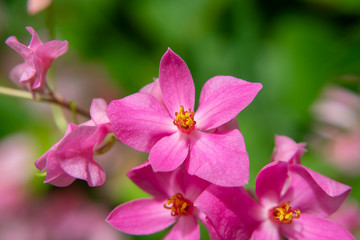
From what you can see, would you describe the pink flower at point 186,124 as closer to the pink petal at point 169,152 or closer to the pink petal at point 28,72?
the pink petal at point 169,152

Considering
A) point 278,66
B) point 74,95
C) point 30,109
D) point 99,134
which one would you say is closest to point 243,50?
point 278,66

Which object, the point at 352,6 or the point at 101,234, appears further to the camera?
the point at 101,234

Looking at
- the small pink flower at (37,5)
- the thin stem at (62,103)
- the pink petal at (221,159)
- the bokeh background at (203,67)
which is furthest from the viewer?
the bokeh background at (203,67)

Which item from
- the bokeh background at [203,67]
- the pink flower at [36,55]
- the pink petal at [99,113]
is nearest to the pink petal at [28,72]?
the pink flower at [36,55]

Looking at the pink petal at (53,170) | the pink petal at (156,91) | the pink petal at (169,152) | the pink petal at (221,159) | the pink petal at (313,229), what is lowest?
the pink petal at (313,229)

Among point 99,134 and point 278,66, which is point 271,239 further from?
point 278,66

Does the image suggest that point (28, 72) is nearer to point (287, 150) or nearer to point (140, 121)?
point (140, 121)

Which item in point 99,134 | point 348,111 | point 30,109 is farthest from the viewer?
point 30,109

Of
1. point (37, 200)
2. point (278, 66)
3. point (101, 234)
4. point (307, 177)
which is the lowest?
point (101, 234)

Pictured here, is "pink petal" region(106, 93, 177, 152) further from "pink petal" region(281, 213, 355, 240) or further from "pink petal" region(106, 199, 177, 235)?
"pink petal" region(281, 213, 355, 240)
